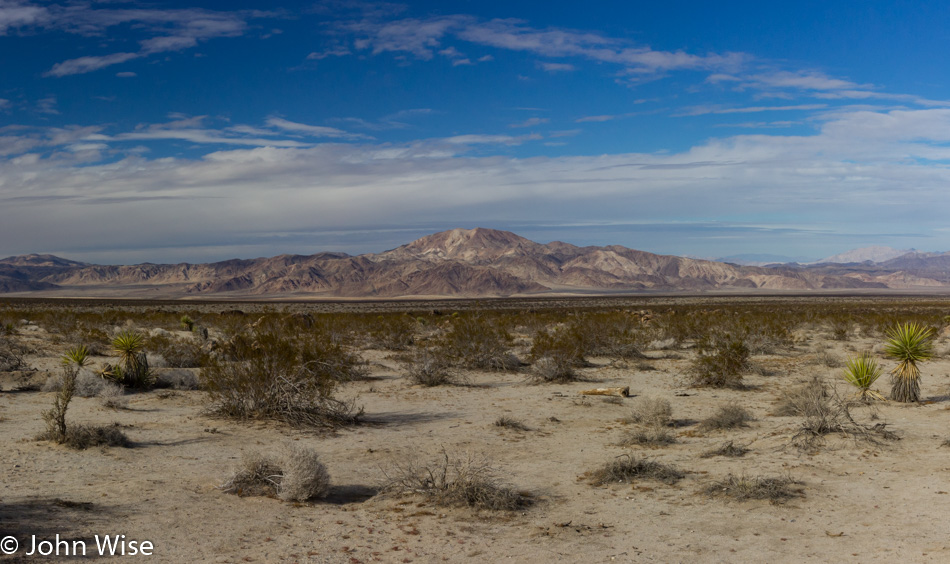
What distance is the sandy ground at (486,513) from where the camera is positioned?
6.73m

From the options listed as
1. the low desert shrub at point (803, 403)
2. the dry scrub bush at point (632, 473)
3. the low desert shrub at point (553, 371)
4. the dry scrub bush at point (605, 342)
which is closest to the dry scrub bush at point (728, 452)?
the dry scrub bush at point (632, 473)

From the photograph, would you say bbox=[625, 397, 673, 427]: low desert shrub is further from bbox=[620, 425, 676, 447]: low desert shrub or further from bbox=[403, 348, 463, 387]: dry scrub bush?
bbox=[403, 348, 463, 387]: dry scrub bush

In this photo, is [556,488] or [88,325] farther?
[88,325]

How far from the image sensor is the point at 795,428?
1196 centimetres

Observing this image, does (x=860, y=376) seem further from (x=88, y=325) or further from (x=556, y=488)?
(x=88, y=325)

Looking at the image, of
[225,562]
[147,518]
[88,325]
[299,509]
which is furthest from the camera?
[88,325]

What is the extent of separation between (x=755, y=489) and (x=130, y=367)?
14515 mm

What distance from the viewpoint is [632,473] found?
9430mm

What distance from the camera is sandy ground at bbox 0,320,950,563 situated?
6.73m

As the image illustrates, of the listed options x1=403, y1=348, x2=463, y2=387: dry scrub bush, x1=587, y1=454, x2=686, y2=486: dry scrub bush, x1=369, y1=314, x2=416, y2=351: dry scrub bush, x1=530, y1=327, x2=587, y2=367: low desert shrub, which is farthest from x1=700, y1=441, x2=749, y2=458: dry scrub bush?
x1=369, y1=314, x2=416, y2=351: dry scrub bush

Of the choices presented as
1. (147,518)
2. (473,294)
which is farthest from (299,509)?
(473,294)

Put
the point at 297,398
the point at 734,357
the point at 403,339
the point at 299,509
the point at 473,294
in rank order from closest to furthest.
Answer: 1. the point at 299,509
2. the point at 297,398
3. the point at 734,357
4. the point at 403,339
5. the point at 473,294

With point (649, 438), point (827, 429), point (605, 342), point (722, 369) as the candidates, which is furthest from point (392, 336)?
point (827, 429)

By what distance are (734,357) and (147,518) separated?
15638mm
